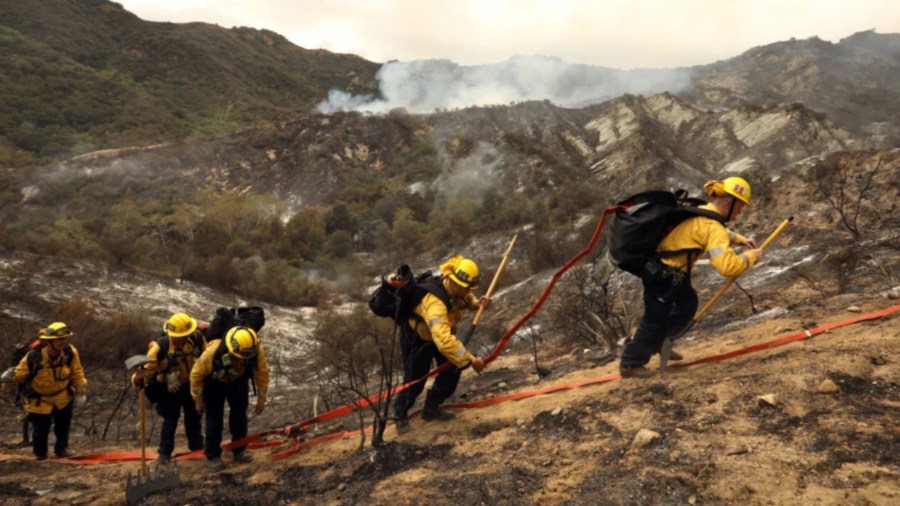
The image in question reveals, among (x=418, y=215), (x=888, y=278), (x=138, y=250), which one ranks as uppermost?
(x=418, y=215)

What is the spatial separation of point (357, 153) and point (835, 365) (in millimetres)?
41983

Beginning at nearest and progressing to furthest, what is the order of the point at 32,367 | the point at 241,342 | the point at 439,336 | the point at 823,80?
1. the point at 439,336
2. the point at 241,342
3. the point at 32,367
4. the point at 823,80

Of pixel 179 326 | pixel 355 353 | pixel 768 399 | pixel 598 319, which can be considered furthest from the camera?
pixel 355 353

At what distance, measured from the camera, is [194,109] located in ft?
210

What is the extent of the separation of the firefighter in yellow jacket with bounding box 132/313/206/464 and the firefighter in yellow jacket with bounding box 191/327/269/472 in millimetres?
328

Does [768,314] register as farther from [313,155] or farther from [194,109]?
[194,109]

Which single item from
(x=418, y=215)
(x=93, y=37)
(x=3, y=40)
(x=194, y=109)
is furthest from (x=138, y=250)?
(x=93, y=37)

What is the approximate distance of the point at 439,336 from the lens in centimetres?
352

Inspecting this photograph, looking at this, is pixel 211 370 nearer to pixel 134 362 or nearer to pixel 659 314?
pixel 134 362

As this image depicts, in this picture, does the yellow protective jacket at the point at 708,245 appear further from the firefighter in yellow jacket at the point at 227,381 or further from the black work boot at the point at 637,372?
the firefighter in yellow jacket at the point at 227,381

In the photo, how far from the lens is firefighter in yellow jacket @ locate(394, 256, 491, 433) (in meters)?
3.55

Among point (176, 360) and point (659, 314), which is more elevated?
point (659, 314)

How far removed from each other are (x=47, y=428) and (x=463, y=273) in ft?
14.2

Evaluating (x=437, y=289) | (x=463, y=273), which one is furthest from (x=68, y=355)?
(x=463, y=273)
